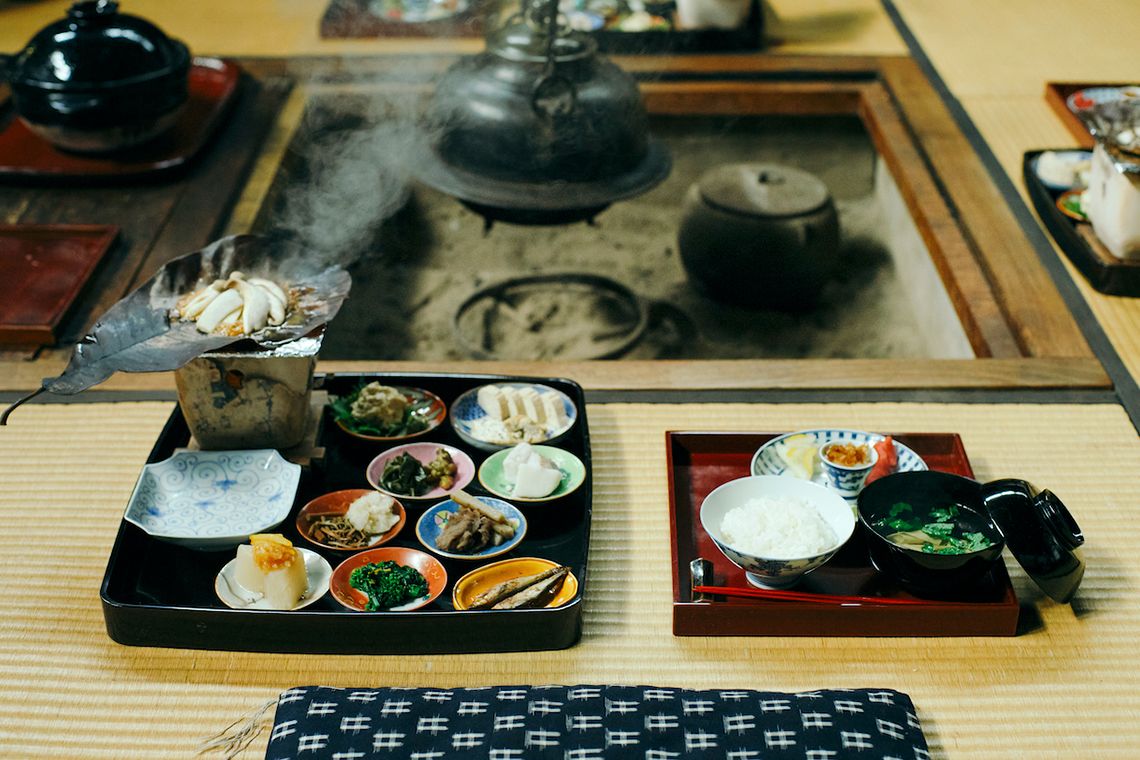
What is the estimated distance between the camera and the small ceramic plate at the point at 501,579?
4.97 ft

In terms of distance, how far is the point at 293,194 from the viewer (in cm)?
319

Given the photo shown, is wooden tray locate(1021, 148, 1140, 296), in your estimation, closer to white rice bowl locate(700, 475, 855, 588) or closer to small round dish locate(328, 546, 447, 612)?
white rice bowl locate(700, 475, 855, 588)

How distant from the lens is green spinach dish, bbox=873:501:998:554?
153cm

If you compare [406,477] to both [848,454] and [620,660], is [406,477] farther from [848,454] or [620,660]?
[848,454]

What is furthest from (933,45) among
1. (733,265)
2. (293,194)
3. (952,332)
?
(293,194)

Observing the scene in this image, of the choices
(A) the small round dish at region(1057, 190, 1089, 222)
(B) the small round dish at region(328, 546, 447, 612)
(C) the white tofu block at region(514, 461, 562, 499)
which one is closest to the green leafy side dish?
(B) the small round dish at region(328, 546, 447, 612)

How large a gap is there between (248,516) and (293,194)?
176 centimetres

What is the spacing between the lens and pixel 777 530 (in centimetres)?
153

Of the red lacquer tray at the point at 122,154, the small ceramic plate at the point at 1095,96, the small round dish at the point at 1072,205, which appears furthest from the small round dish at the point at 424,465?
the small ceramic plate at the point at 1095,96

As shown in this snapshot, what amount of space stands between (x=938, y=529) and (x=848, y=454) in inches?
7.9

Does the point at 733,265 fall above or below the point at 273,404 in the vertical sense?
below

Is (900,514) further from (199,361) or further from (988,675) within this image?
(199,361)

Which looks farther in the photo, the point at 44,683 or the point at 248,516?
the point at 248,516

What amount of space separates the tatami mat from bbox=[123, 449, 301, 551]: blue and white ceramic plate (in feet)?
0.46
